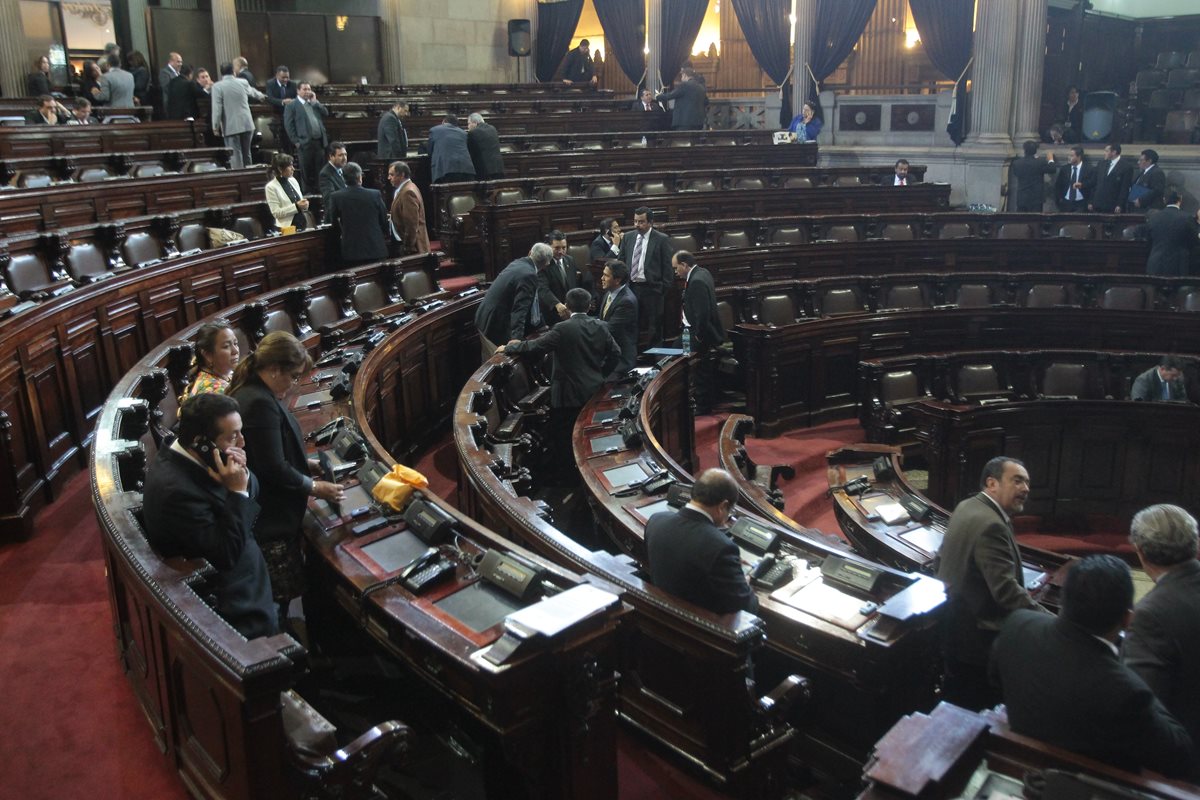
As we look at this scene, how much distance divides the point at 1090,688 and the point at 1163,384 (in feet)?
18.3

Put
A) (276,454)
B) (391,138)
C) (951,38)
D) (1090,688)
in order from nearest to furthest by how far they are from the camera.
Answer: (1090,688), (276,454), (391,138), (951,38)

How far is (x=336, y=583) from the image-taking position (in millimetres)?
3041

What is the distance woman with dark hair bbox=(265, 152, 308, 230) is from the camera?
7848mm

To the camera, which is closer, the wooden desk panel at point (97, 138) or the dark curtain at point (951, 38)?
the wooden desk panel at point (97, 138)

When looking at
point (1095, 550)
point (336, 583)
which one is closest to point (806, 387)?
point (1095, 550)

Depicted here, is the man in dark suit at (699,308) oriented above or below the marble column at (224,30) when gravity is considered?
below

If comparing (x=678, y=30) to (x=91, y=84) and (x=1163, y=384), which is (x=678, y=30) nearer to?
(x=91, y=84)

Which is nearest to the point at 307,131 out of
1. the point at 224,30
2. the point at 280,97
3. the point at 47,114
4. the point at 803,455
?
the point at 280,97

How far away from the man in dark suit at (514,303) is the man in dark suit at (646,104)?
870cm

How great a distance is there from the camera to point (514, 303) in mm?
6438

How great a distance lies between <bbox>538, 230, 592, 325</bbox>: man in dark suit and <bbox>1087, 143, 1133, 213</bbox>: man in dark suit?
655 cm

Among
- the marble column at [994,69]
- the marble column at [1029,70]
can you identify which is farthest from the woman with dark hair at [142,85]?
the marble column at [1029,70]

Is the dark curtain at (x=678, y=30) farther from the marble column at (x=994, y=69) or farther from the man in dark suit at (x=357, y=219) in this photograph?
the man in dark suit at (x=357, y=219)

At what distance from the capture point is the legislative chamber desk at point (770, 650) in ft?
9.32
